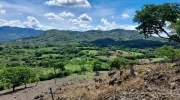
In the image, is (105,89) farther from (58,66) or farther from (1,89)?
(58,66)

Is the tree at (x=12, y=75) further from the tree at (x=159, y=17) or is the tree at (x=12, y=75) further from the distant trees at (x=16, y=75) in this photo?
the tree at (x=159, y=17)

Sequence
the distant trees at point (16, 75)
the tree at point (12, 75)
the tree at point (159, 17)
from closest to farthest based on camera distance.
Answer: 1. the tree at point (159, 17)
2. the tree at point (12, 75)
3. the distant trees at point (16, 75)

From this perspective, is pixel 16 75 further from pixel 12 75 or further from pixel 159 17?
pixel 159 17

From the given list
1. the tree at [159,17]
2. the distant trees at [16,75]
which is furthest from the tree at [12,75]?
the tree at [159,17]

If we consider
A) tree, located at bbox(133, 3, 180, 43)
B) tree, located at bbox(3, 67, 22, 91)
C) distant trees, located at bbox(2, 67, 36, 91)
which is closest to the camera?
tree, located at bbox(133, 3, 180, 43)

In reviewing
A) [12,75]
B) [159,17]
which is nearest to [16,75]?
[12,75]

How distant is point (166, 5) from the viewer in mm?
63938

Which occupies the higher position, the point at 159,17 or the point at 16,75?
the point at 159,17

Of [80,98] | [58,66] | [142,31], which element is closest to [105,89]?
[80,98]

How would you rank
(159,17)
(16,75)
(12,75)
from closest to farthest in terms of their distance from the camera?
(159,17) → (12,75) → (16,75)

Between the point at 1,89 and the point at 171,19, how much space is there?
100 metres

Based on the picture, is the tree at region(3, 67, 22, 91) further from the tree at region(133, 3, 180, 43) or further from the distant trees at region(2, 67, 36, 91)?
the tree at region(133, 3, 180, 43)

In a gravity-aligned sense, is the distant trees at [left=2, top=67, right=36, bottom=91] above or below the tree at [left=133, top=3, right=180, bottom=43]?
below

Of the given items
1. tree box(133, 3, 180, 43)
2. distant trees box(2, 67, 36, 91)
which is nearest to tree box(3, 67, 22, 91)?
distant trees box(2, 67, 36, 91)
